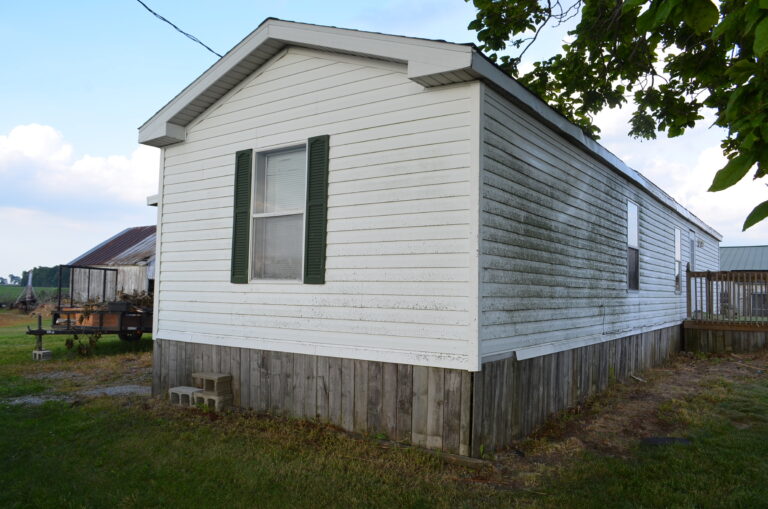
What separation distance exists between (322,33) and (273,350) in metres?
3.67

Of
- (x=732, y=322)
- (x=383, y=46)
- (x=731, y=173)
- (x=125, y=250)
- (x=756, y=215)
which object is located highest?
(x=383, y=46)

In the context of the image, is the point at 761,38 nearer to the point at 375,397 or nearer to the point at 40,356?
the point at 375,397

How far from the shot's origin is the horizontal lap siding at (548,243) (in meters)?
5.22

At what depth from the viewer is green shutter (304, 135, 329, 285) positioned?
588 centimetres

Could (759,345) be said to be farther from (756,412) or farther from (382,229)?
(382,229)

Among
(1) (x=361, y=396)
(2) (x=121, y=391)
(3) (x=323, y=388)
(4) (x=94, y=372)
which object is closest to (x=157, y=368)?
(2) (x=121, y=391)

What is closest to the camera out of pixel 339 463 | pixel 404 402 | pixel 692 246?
pixel 339 463

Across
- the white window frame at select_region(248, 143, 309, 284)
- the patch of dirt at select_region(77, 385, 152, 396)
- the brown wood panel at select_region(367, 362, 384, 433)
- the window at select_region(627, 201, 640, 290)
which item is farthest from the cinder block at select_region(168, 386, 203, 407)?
the window at select_region(627, 201, 640, 290)

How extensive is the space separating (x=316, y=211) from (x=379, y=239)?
0.92m

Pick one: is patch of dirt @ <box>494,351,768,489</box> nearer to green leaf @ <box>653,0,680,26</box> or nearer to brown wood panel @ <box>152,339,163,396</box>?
green leaf @ <box>653,0,680,26</box>

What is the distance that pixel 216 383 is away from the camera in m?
6.56

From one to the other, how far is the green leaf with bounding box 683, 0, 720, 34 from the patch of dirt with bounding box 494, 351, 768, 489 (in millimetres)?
3625

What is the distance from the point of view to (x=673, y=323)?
12633 mm

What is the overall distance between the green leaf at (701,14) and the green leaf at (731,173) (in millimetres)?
644
